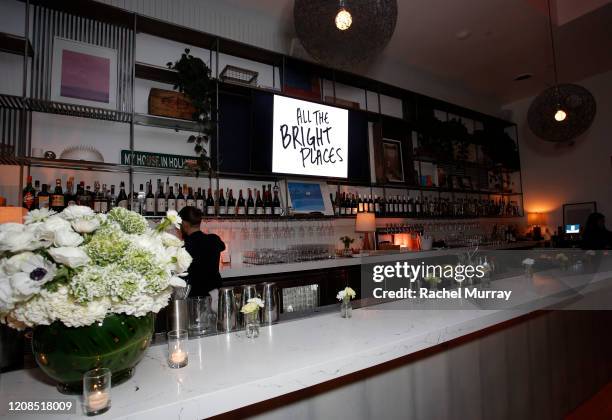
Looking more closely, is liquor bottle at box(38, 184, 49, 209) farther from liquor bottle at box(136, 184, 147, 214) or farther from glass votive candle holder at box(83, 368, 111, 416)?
glass votive candle holder at box(83, 368, 111, 416)

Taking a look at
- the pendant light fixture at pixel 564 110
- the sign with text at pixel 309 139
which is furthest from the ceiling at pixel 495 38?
the sign with text at pixel 309 139

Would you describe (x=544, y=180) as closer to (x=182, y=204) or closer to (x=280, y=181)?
(x=280, y=181)

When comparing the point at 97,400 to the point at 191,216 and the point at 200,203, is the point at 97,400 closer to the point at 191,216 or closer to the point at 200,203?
the point at 191,216

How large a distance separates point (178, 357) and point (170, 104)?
287 cm

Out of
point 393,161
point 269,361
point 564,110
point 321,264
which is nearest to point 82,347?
point 269,361

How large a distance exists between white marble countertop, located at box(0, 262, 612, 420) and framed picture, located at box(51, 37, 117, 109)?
2.71 meters

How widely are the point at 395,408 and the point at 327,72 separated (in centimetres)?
409

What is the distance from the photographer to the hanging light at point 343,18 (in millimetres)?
1917

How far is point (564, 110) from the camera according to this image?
429 cm

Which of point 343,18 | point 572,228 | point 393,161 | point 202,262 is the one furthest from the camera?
point 572,228

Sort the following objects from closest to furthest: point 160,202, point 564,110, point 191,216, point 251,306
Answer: point 251,306 < point 191,216 < point 160,202 < point 564,110

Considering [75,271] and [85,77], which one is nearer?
[75,271]

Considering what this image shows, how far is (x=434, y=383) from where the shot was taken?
149 cm

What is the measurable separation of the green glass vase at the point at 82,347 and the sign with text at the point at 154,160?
2547 mm
